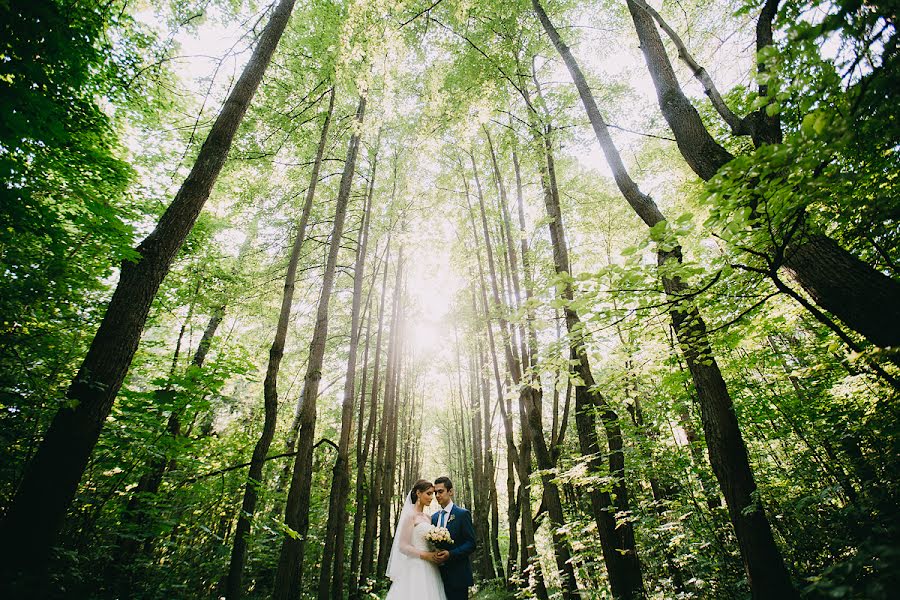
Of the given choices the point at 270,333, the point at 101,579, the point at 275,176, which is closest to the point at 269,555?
the point at 101,579

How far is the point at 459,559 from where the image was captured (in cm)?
410

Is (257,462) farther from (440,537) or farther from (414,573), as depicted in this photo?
(440,537)

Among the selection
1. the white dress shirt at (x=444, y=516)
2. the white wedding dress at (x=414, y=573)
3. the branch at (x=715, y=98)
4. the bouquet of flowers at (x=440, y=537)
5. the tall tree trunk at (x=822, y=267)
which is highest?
the branch at (x=715, y=98)

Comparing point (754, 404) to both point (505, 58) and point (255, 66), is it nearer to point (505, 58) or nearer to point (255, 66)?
point (505, 58)

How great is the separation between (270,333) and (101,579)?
9.18 meters

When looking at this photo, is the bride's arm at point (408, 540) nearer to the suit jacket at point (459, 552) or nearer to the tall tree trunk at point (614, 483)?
the suit jacket at point (459, 552)

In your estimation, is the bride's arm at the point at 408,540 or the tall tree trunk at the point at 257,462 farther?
the tall tree trunk at the point at 257,462

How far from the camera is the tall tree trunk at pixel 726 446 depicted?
9.21 ft

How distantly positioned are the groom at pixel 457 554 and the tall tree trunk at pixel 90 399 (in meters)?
3.37

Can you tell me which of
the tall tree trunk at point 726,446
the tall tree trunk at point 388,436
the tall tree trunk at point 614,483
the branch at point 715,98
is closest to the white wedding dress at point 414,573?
the tall tree trunk at point 614,483

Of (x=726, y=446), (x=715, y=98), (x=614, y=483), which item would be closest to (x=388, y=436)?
(x=614, y=483)

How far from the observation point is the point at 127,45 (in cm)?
510

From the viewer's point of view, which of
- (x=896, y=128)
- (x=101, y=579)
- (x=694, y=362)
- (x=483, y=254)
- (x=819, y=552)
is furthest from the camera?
(x=483, y=254)

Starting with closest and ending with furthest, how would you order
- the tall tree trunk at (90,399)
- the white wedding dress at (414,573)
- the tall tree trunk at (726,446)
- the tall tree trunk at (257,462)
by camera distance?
the tall tree trunk at (90,399) → the tall tree trunk at (726,446) → the white wedding dress at (414,573) → the tall tree trunk at (257,462)
